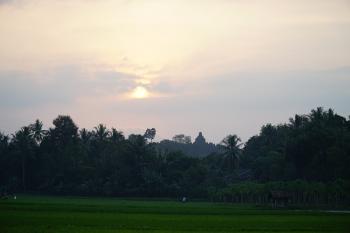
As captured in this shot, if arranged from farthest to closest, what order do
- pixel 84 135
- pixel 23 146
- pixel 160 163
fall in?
pixel 84 135
pixel 23 146
pixel 160 163

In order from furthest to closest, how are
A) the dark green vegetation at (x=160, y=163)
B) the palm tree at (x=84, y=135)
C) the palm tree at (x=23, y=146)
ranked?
the palm tree at (x=84, y=135) → the palm tree at (x=23, y=146) → the dark green vegetation at (x=160, y=163)

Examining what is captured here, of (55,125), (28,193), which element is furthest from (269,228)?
(55,125)

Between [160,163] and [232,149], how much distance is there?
17138mm

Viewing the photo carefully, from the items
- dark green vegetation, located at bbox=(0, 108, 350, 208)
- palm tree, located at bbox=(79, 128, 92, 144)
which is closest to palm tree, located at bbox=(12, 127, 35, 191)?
dark green vegetation, located at bbox=(0, 108, 350, 208)

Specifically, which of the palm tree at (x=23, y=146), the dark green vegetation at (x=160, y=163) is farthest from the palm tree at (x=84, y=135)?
the palm tree at (x=23, y=146)

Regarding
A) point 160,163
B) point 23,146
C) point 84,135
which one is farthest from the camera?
point 84,135

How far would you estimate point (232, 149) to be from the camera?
121500mm

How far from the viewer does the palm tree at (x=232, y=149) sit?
120 meters

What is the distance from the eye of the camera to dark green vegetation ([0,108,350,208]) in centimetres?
9444

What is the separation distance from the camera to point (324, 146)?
9425 centimetres

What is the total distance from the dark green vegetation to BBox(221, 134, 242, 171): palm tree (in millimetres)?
206

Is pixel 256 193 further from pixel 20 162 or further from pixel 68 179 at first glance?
pixel 20 162

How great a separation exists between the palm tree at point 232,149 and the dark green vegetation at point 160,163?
0.21 metres

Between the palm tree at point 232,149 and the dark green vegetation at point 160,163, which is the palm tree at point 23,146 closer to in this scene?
the dark green vegetation at point 160,163
